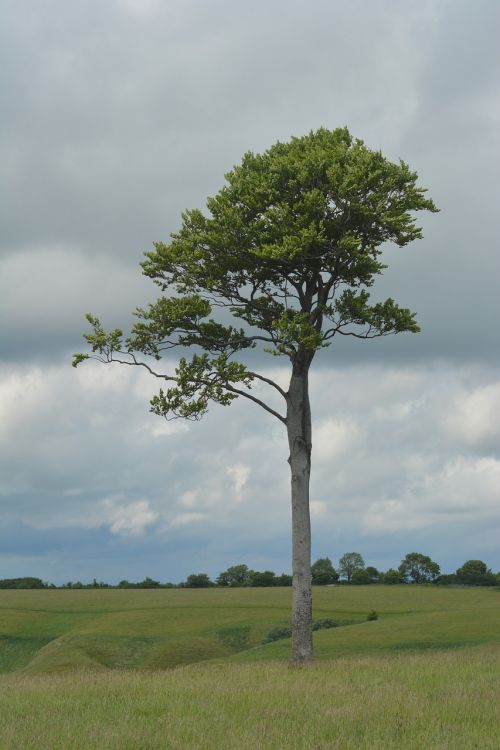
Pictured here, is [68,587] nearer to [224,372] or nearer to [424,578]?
[424,578]

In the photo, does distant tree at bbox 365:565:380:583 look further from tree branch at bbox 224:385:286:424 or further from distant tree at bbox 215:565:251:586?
tree branch at bbox 224:385:286:424

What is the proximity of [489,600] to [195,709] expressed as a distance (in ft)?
256

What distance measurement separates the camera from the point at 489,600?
290 ft

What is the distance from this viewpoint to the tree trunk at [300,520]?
1231 inches

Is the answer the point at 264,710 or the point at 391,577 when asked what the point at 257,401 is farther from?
the point at 391,577

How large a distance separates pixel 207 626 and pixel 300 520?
38345 mm

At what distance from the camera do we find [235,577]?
488 feet

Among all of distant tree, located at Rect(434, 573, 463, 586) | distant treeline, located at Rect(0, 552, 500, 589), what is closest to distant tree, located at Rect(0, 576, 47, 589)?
distant treeline, located at Rect(0, 552, 500, 589)

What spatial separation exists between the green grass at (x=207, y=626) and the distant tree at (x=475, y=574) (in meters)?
29.0

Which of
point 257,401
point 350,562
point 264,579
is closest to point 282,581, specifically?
point 264,579

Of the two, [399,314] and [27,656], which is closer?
[399,314]

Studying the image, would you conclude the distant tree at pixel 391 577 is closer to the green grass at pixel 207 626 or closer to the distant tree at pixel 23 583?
the green grass at pixel 207 626

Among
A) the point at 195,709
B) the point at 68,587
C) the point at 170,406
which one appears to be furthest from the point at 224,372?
the point at 68,587

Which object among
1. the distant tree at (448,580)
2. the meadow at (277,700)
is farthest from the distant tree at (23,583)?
the meadow at (277,700)
